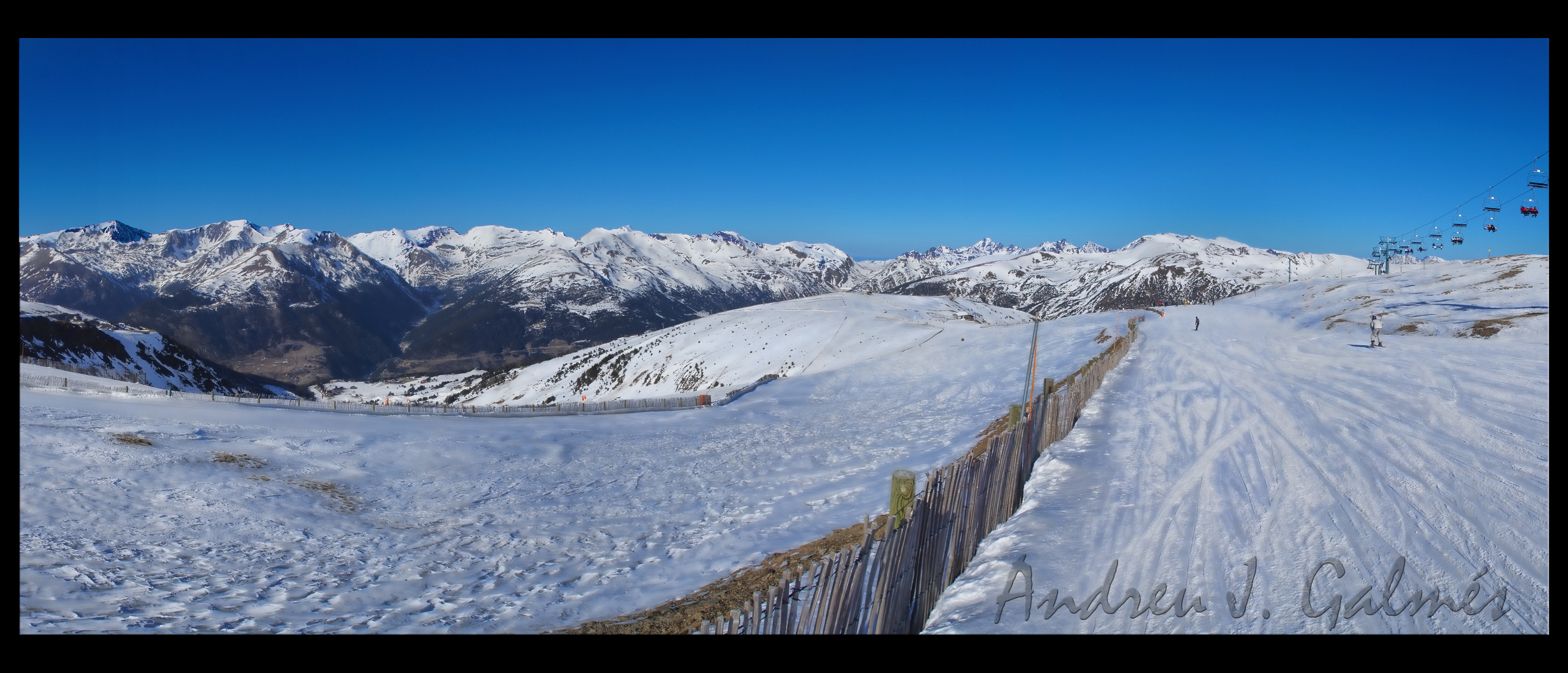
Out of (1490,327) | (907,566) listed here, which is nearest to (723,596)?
(907,566)

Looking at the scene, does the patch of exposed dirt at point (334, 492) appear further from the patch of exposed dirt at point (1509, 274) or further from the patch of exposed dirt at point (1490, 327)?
the patch of exposed dirt at point (1509, 274)

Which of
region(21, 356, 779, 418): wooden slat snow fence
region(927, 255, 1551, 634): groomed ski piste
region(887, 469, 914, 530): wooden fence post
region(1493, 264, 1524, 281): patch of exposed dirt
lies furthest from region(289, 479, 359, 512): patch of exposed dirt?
region(1493, 264, 1524, 281): patch of exposed dirt

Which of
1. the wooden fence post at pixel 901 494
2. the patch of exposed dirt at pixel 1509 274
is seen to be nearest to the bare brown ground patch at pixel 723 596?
the wooden fence post at pixel 901 494

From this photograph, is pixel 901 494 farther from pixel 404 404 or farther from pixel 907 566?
pixel 404 404

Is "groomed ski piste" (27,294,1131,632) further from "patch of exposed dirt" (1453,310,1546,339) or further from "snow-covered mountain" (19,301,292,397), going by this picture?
"snow-covered mountain" (19,301,292,397)

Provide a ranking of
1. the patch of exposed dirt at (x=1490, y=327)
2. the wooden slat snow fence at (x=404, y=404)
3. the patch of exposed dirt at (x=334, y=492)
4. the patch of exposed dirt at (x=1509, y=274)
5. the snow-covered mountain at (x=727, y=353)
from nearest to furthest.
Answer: the patch of exposed dirt at (x=334, y=492) → the wooden slat snow fence at (x=404, y=404) → the patch of exposed dirt at (x=1490, y=327) → the patch of exposed dirt at (x=1509, y=274) → the snow-covered mountain at (x=727, y=353)
